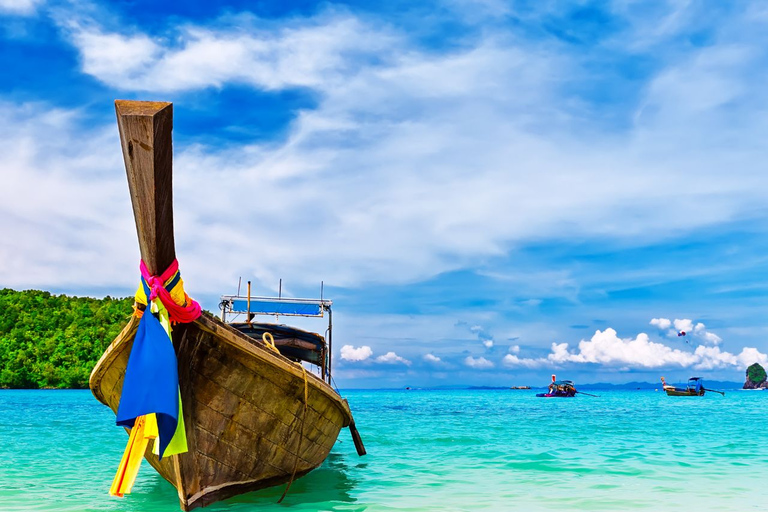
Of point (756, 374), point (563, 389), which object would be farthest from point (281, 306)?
point (756, 374)


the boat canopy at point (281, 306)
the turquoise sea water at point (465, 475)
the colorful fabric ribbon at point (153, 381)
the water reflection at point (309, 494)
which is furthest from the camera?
the boat canopy at point (281, 306)

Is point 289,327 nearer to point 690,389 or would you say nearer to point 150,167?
point 150,167

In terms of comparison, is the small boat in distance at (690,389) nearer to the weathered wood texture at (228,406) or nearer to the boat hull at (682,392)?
the boat hull at (682,392)

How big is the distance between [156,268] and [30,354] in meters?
85.4

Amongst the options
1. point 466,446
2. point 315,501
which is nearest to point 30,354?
point 466,446

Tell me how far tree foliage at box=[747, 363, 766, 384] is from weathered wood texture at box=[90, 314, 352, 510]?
→ 7661 inches

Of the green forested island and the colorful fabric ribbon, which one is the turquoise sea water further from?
the green forested island

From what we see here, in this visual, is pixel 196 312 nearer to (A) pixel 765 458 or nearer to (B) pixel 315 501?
(B) pixel 315 501

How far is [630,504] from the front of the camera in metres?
9.27

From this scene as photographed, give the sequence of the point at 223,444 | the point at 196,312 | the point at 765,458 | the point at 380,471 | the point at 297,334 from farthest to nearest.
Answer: the point at 765,458 < the point at 380,471 < the point at 297,334 < the point at 223,444 < the point at 196,312

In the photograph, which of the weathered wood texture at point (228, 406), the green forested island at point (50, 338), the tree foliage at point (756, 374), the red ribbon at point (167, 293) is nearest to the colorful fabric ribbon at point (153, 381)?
the red ribbon at point (167, 293)

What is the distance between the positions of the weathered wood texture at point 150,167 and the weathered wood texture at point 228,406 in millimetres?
1553

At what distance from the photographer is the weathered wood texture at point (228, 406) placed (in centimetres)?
701

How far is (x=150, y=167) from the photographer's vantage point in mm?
4711
